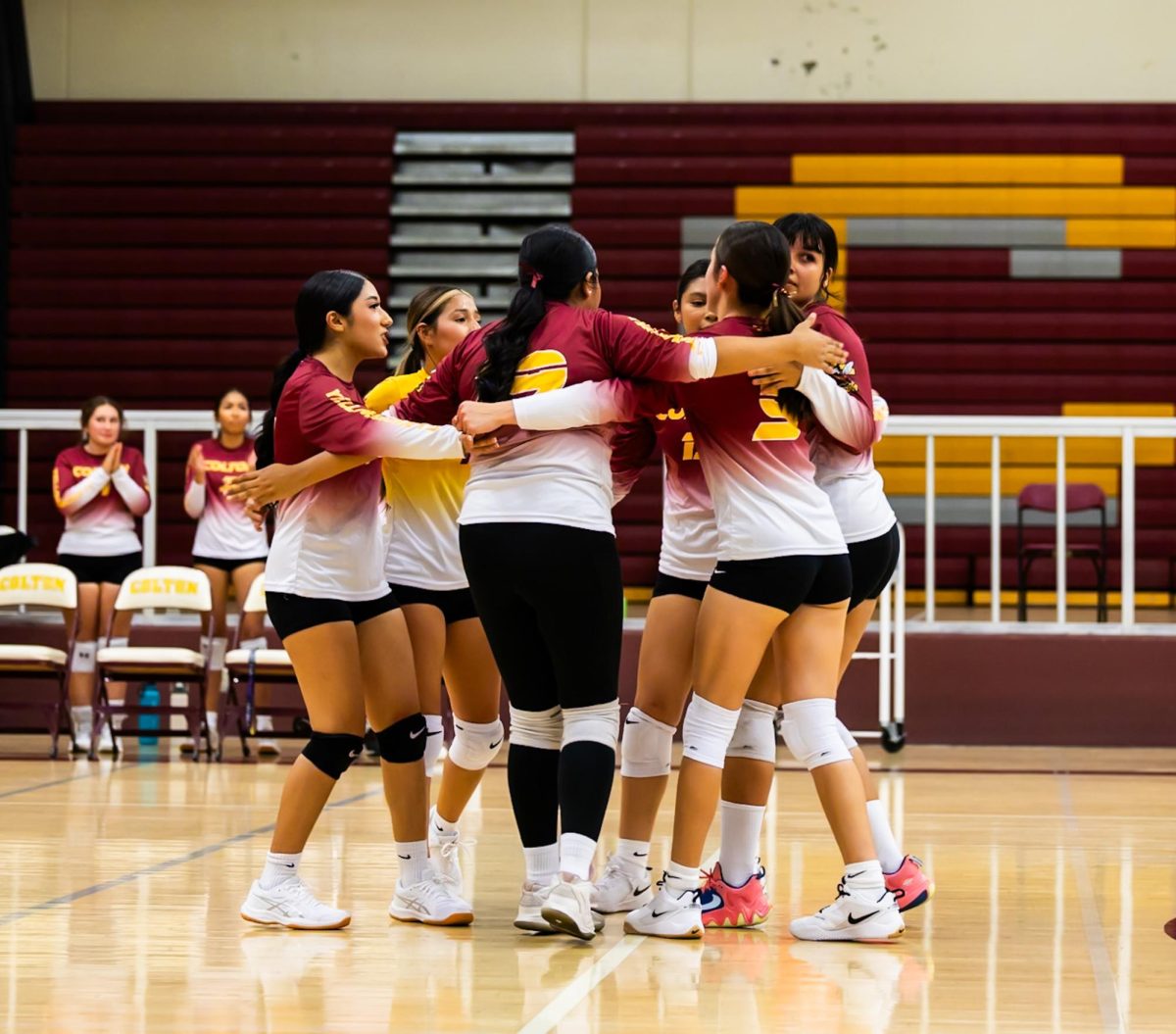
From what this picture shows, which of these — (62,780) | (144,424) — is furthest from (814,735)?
(144,424)

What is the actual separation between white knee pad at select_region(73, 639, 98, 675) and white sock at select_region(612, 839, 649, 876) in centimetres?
443

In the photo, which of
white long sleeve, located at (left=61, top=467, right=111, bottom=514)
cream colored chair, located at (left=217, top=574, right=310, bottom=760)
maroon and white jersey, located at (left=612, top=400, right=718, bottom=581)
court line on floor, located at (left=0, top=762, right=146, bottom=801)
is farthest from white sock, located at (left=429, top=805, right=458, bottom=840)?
white long sleeve, located at (left=61, top=467, right=111, bottom=514)

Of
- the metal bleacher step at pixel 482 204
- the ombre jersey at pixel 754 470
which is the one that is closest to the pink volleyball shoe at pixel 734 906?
the ombre jersey at pixel 754 470

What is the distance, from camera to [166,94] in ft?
41.9

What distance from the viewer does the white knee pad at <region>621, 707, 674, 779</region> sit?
3783 millimetres

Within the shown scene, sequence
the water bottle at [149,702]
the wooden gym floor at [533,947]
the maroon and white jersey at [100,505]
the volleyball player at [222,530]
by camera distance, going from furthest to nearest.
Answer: the water bottle at [149,702] < the volleyball player at [222,530] < the maroon and white jersey at [100,505] < the wooden gym floor at [533,947]

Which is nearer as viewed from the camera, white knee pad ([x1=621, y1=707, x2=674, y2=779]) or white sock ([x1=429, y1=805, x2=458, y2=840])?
white knee pad ([x1=621, y1=707, x2=674, y2=779])

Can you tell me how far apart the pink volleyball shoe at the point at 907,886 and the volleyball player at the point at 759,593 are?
8.6 inches

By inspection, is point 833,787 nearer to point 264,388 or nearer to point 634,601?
point 634,601

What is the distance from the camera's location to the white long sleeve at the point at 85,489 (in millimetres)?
7699

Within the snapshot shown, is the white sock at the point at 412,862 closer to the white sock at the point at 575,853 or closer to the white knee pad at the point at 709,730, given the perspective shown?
the white sock at the point at 575,853

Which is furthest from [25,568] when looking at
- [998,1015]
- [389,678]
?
[998,1015]

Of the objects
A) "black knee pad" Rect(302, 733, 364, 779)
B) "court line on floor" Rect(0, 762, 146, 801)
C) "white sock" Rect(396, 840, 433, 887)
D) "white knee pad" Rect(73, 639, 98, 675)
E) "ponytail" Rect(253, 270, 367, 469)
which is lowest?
"court line on floor" Rect(0, 762, 146, 801)

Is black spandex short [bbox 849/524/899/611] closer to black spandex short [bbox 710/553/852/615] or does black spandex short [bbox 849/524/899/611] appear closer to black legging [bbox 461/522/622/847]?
black spandex short [bbox 710/553/852/615]
